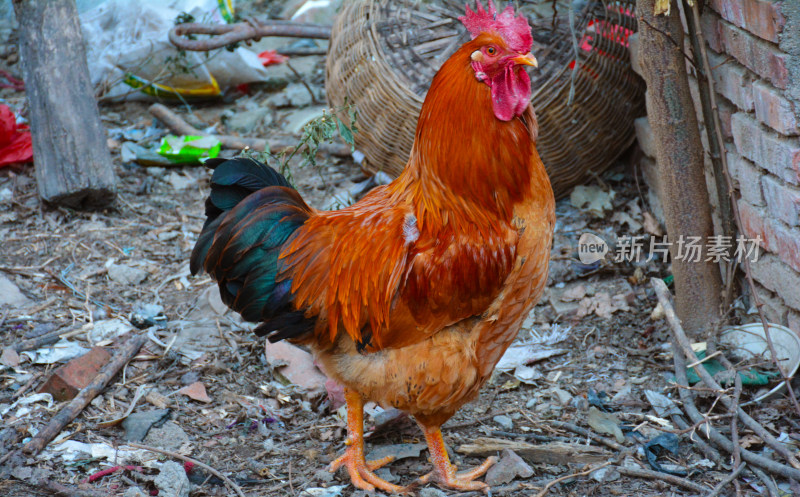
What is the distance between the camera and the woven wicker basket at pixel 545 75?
459cm

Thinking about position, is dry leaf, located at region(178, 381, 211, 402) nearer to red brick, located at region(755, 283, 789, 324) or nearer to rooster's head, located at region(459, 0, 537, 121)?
rooster's head, located at region(459, 0, 537, 121)

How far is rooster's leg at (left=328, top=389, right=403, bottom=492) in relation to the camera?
3.18m

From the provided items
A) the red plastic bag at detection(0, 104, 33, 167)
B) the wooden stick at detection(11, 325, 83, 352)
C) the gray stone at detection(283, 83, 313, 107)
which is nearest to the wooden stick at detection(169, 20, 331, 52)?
the gray stone at detection(283, 83, 313, 107)

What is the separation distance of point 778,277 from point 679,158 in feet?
2.45

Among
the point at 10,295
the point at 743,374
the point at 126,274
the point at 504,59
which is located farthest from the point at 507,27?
the point at 10,295

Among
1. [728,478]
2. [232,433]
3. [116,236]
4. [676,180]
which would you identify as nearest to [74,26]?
[116,236]

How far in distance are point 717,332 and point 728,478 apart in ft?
3.27

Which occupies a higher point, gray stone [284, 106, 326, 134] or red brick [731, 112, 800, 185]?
red brick [731, 112, 800, 185]

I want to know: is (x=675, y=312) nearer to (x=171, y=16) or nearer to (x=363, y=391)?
(x=363, y=391)

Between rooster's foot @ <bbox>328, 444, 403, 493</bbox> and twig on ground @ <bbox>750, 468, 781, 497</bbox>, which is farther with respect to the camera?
rooster's foot @ <bbox>328, 444, 403, 493</bbox>

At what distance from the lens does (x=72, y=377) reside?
11.9ft

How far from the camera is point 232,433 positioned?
350 cm

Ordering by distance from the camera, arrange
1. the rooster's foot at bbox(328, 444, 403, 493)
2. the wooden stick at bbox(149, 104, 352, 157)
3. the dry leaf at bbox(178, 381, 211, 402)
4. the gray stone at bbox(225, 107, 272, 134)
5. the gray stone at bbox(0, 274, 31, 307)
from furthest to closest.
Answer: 1. the gray stone at bbox(225, 107, 272, 134)
2. the wooden stick at bbox(149, 104, 352, 157)
3. the gray stone at bbox(0, 274, 31, 307)
4. the dry leaf at bbox(178, 381, 211, 402)
5. the rooster's foot at bbox(328, 444, 403, 493)

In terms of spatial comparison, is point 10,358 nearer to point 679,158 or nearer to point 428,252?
point 428,252
